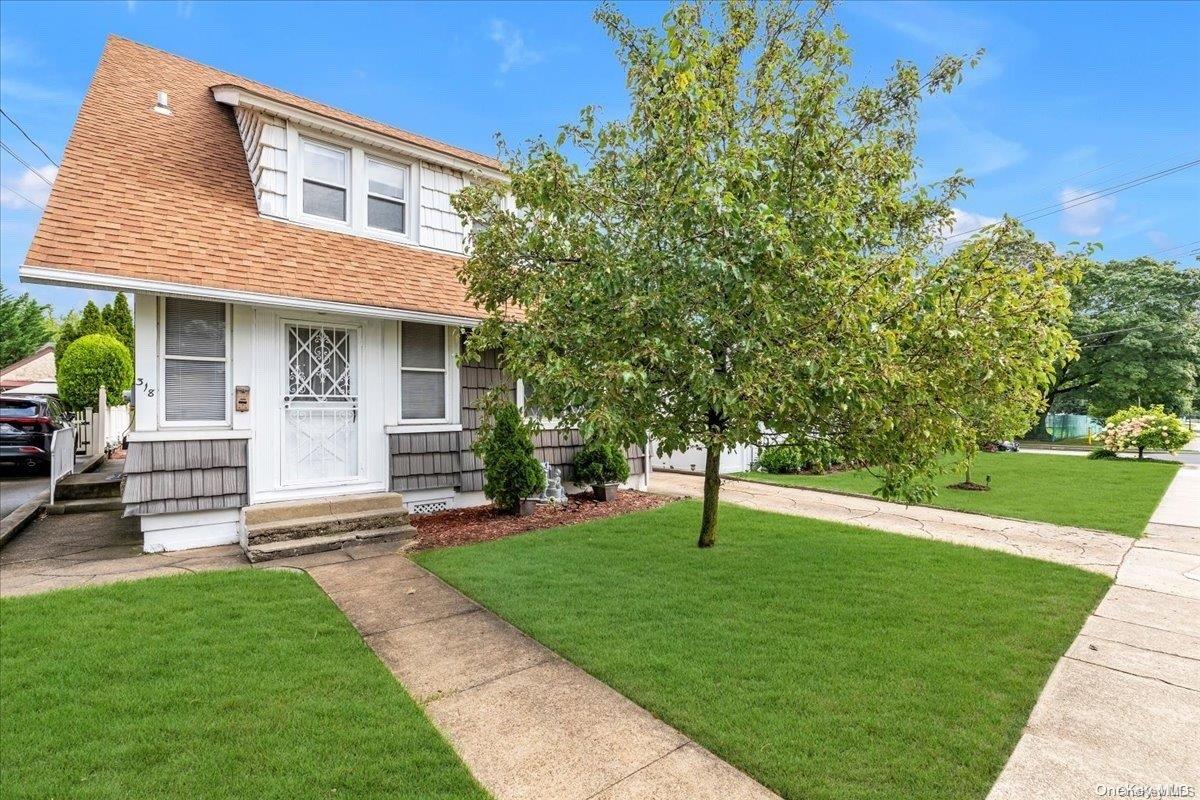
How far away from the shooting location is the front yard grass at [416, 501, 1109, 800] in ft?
8.38

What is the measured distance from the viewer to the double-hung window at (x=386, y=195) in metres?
8.00

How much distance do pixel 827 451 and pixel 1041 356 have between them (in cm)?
170

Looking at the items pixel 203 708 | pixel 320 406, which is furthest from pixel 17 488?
pixel 203 708

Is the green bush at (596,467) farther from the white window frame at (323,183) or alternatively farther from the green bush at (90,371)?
the green bush at (90,371)

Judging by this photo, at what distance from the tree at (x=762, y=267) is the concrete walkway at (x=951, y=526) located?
7.29 feet

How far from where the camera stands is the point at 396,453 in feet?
23.9

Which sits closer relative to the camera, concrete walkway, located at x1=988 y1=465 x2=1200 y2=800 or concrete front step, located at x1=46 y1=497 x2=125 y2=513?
concrete walkway, located at x1=988 y1=465 x2=1200 y2=800

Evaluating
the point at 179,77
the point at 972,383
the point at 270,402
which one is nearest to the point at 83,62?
the point at 179,77

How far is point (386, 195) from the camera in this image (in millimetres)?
8141

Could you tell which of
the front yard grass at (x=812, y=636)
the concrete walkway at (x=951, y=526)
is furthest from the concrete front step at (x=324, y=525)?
the concrete walkway at (x=951, y=526)

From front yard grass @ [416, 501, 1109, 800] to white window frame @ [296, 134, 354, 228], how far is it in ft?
15.9

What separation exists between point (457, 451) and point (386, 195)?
12.7ft

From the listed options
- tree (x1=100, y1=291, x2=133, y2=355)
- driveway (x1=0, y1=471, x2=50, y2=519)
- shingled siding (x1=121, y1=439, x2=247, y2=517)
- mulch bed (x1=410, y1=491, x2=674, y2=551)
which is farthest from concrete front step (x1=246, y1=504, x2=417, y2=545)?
tree (x1=100, y1=291, x2=133, y2=355)

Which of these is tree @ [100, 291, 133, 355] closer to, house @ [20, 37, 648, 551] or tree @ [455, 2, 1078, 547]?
house @ [20, 37, 648, 551]
